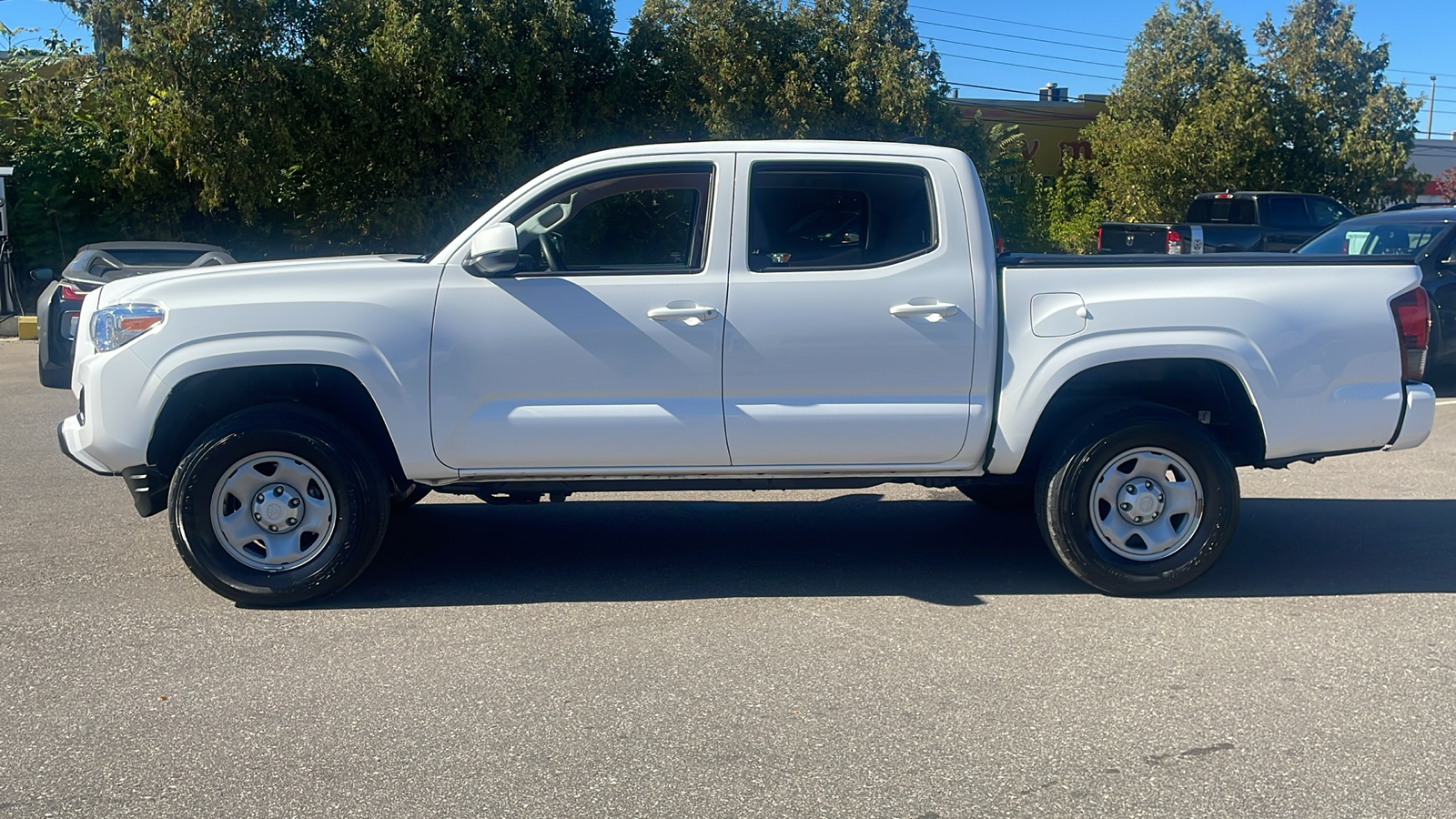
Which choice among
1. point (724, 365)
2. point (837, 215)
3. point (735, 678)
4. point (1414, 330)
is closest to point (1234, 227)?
point (1414, 330)

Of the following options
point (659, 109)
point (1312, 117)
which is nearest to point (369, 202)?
point (659, 109)

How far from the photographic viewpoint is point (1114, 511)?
18.8 feet

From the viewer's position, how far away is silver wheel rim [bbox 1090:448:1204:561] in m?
5.71

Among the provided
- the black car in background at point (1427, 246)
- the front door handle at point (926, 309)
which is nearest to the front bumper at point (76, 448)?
the front door handle at point (926, 309)

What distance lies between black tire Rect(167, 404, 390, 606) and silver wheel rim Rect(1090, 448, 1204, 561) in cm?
311

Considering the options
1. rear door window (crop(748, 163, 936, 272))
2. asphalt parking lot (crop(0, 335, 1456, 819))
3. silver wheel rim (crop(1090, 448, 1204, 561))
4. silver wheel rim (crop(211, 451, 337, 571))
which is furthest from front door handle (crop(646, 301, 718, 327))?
silver wheel rim (crop(1090, 448, 1204, 561))

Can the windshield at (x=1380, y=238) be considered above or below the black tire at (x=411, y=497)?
above

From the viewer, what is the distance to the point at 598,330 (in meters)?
5.49

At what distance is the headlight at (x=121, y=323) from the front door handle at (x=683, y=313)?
204 centimetres

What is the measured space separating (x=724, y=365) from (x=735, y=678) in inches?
54.6

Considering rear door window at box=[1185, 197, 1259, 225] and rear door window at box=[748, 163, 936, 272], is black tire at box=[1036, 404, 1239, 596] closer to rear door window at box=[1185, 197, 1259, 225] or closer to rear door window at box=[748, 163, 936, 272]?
rear door window at box=[748, 163, 936, 272]

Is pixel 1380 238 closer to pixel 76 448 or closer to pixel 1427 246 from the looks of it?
pixel 1427 246

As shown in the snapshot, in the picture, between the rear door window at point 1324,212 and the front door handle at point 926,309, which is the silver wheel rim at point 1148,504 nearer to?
the front door handle at point 926,309

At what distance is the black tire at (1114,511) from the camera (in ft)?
18.5
